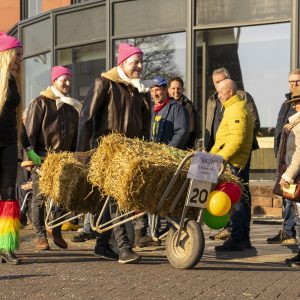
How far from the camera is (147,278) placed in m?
6.99

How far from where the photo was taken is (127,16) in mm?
16766

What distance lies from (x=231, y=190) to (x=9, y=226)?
6.54 ft

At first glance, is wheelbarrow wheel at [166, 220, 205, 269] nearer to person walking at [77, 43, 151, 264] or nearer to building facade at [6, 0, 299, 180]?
person walking at [77, 43, 151, 264]

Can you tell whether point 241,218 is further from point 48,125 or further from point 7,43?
point 7,43

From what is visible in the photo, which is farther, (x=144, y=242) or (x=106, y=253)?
(x=144, y=242)

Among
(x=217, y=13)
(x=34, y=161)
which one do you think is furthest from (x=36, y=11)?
(x=34, y=161)

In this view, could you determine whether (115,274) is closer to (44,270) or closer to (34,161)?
(44,270)

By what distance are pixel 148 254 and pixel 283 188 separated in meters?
1.66

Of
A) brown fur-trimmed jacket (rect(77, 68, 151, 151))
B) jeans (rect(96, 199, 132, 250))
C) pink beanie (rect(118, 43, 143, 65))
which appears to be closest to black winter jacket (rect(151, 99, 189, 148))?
brown fur-trimmed jacket (rect(77, 68, 151, 151))

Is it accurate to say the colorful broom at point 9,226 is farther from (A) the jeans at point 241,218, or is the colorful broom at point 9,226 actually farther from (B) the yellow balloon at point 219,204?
(A) the jeans at point 241,218

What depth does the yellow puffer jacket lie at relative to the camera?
360 inches

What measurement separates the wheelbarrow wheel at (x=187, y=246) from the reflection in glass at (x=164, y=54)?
8523 mm

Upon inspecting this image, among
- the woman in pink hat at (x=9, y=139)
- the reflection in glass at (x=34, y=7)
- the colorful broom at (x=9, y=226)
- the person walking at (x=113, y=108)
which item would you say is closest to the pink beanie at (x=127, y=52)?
the person walking at (x=113, y=108)

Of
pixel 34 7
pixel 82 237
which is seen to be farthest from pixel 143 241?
pixel 34 7
